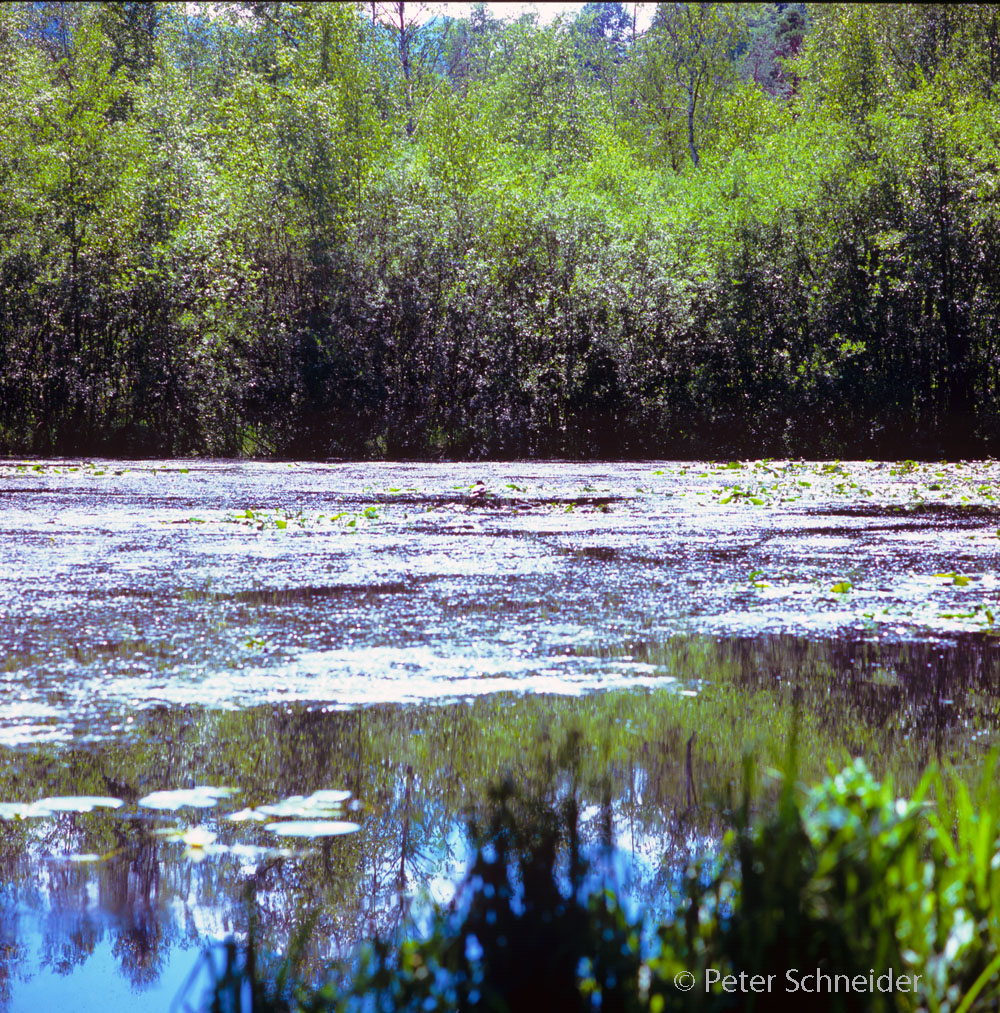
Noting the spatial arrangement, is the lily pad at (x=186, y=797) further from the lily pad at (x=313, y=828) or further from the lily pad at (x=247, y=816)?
the lily pad at (x=313, y=828)

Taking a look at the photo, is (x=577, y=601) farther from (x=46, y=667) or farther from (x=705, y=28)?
(x=705, y=28)

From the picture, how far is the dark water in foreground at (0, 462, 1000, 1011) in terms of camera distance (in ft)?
7.06

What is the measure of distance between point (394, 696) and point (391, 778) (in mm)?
727

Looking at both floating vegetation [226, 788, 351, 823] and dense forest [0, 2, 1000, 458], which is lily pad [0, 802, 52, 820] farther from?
dense forest [0, 2, 1000, 458]

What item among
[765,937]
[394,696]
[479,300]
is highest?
[479,300]

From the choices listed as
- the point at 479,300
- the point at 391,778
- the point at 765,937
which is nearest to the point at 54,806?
the point at 391,778

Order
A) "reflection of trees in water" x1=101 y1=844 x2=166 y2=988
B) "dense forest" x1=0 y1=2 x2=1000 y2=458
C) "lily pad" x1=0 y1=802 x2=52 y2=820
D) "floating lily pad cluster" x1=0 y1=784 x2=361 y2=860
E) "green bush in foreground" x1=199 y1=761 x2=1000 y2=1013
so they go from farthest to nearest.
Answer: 1. "dense forest" x1=0 y1=2 x2=1000 y2=458
2. "lily pad" x1=0 y1=802 x2=52 y2=820
3. "floating lily pad cluster" x1=0 y1=784 x2=361 y2=860
4. "reflection of trees in water" x1=101 y1=844 x2=166 y2=988
5. "green bush in foreground" x1=199 y1=761 x2=1000 y2=1013

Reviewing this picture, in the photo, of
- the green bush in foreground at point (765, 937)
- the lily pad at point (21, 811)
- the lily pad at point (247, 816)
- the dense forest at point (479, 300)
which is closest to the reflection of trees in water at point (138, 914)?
the lily pad at point (247, 816)

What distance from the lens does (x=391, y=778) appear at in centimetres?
271

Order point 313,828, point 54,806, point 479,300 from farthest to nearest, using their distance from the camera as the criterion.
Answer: point 479,300
point 54,806
point 313,828

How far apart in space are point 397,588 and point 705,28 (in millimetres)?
16349

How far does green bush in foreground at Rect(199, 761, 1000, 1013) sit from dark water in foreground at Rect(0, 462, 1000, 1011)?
0.40m

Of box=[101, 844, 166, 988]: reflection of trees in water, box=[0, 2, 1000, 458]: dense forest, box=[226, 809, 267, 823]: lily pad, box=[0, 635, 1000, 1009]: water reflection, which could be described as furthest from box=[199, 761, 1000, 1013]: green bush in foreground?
box=[0, 2, 1000, 458]: dense forest

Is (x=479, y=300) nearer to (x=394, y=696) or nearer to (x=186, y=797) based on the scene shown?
(x=394, y=696)
